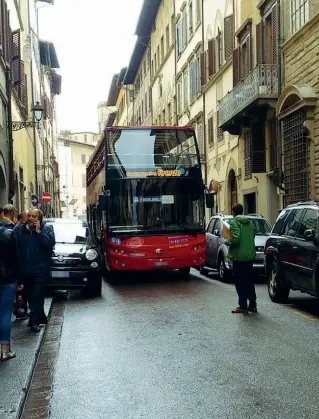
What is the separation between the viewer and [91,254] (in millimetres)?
12352

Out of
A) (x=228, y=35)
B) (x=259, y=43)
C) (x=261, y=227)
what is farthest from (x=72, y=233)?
(x=228, y=35)

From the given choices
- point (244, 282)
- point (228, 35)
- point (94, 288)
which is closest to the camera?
point (244, 282)

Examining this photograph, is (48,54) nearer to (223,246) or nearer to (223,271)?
(223,246)

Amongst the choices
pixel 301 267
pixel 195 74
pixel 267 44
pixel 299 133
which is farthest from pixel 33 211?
pixel 195 74

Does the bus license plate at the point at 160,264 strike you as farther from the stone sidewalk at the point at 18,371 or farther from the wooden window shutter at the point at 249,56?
the wooden window shutter at the point at 249,56

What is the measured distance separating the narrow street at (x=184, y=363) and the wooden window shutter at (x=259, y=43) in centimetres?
1322

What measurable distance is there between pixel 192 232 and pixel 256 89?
7.67 m

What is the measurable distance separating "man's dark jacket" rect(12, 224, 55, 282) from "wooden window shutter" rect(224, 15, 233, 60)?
784 inches

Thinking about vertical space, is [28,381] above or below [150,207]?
below

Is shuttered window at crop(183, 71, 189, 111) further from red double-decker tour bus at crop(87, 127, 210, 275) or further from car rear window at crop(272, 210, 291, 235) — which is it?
car rear window at crop(272, 210, 291, 235)

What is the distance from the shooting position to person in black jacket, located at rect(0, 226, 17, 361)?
6.35 m

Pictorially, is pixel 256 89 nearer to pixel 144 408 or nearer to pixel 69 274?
pixel 69 274

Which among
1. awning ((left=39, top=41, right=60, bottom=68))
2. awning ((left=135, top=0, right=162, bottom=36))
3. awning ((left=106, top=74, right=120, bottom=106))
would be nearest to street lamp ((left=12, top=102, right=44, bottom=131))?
awning ((left=135, top=0, right=162, bottom=36))

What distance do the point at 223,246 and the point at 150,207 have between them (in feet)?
7.07
